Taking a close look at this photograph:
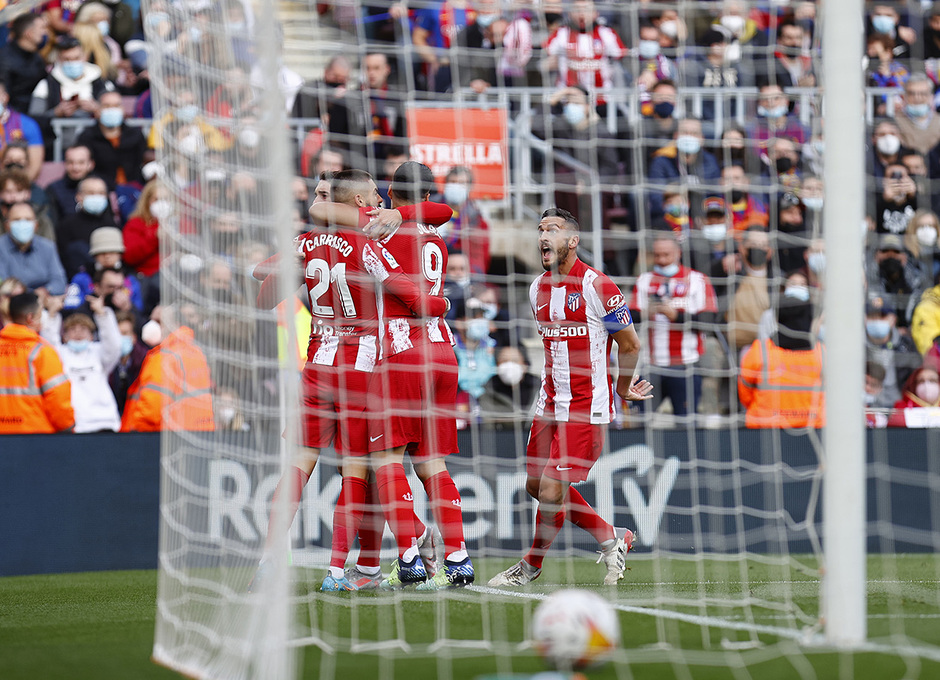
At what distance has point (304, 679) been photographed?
4.30 m

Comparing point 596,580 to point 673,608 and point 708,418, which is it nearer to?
point 673,608

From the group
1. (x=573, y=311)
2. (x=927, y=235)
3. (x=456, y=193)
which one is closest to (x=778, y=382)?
(x=927, y=235)

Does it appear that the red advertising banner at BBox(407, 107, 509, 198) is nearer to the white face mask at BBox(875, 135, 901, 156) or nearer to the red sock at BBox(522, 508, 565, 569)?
the white face mask at BBox(875, 135, 901, 156)

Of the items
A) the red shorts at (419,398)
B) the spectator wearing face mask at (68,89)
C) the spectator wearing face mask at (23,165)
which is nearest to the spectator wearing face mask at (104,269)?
the spectator wearing face mask at (23,165)

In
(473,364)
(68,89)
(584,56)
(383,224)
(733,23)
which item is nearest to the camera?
(383,224)

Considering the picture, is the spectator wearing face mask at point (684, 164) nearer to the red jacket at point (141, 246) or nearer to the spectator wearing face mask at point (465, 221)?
the spectator wearing face mask at point (465, 221)

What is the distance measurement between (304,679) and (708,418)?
495 centimetres

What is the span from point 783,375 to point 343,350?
344 centimetres

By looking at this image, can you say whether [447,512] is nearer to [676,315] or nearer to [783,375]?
[676,315]

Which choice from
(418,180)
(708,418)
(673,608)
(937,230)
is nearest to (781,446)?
(708,418)

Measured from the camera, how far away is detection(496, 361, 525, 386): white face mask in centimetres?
867

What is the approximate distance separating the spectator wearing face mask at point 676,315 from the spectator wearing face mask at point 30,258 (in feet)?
15.2

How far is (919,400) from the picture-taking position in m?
9.06

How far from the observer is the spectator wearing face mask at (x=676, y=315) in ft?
27.5
